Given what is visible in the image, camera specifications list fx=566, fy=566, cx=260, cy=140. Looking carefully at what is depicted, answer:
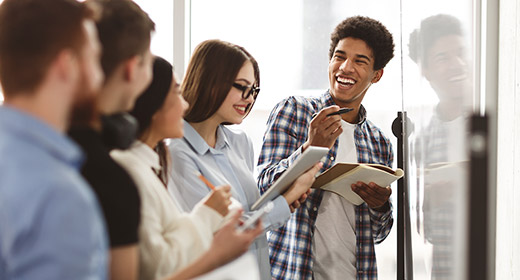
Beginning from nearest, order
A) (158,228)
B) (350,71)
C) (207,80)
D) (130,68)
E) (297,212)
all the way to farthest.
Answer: (130,68) < (158,228) < (207,80) < (297,212) < (350,71)

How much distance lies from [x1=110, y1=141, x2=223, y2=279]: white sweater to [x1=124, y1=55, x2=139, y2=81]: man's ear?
0.23 metres

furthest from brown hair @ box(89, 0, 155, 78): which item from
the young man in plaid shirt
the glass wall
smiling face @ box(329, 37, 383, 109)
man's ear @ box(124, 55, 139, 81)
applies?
smiling face @ box(329, 37, 383, 109)

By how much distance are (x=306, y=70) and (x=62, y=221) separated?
2.97m

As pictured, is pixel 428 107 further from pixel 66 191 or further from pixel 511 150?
pixel 66 191

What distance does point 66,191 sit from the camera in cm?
68

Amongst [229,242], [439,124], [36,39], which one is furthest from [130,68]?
[439,124]

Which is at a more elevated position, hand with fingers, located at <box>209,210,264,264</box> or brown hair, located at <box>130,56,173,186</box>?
brown hair, located at <box>130,56,173,186</box>

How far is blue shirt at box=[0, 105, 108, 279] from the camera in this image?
668 mm

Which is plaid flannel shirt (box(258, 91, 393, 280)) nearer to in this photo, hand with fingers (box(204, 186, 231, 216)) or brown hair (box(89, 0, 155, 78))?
hand with fingers (box(204, 186, 231, 216))

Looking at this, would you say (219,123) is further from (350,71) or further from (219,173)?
(350,71)

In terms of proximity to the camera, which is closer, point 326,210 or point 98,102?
point 98,102

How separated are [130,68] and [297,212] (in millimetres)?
1398

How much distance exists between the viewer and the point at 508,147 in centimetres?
181

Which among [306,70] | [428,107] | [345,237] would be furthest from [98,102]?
[306,70]
